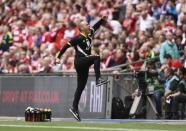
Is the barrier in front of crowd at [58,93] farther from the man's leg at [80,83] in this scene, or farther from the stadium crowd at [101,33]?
the man's leg at [80,83]

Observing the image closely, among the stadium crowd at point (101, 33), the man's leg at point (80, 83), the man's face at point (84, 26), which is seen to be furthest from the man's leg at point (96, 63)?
the stadium crowd at point (101, 33)

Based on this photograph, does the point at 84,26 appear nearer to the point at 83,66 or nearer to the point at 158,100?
the point at 83,66

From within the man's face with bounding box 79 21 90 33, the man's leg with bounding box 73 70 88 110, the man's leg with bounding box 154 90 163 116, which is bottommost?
the man's leg with bounding box 154 90 163 116

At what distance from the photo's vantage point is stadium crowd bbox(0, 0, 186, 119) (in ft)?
67.2

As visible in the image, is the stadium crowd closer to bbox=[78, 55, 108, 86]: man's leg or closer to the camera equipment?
the camera equipment

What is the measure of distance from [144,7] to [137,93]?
423 cm

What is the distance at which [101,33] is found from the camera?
2327 centimetres

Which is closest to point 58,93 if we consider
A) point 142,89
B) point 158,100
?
point 142,89

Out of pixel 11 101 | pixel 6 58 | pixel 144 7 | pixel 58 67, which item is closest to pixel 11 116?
pixel 11 101

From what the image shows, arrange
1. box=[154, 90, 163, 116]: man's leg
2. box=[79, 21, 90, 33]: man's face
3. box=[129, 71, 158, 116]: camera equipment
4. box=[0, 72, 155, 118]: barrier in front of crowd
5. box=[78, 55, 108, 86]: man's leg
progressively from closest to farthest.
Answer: box=[78, 55, 108, 86]: man's leg < box=[79, 21, 90, 33]: man's face < box=[154, 90, 163, 116]: man's leg < box=[129, 71, 158, 116]: camera equipment < box=[0, 72, 155, 118]: barrier in front of crowd

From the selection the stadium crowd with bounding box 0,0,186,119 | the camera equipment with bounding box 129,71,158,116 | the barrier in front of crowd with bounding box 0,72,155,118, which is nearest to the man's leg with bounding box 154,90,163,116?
the stadium crowd with bounding box 0,0,186,119

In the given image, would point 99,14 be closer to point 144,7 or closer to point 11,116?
point 144,7

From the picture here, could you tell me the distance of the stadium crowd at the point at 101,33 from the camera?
67.2 feet

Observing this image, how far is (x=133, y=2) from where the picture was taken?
953 inches
